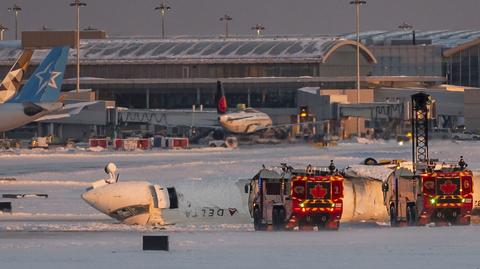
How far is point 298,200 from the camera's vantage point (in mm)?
40156

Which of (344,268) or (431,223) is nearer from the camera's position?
(344,268)

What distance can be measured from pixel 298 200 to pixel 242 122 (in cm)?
8866

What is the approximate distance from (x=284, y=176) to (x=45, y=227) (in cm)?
771

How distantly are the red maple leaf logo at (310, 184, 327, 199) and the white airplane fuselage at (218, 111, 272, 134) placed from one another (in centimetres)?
8747

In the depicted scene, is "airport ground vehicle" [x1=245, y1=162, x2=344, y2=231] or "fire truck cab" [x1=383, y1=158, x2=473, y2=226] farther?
"fire truck cab" [x1=383, y1=158, x2=473, y2=226]

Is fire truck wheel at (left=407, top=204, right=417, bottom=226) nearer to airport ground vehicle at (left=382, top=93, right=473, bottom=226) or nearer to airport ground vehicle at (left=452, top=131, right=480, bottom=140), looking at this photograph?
airport ground vehicle at (left=382, top=93, right=473, bottom=226)

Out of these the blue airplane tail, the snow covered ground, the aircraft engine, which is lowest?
the snow covered ground

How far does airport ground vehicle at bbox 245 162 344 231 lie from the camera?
40.2m

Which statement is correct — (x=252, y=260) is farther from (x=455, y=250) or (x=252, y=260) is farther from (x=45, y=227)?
(x=45, y=227)

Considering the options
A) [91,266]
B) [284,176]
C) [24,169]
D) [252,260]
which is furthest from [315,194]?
[24,169]

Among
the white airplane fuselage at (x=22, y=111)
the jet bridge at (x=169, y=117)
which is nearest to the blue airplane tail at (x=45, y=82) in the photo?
the white airplane fuselage at (x=22, y=111)

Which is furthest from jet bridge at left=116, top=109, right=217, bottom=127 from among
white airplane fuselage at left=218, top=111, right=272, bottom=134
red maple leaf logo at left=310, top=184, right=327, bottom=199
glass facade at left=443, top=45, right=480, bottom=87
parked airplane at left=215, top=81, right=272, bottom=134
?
red maple leaf logo at left=310, top=184, right=327, bottom=199

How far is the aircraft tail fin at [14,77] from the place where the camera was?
9338cm

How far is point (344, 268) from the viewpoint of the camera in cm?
3066
